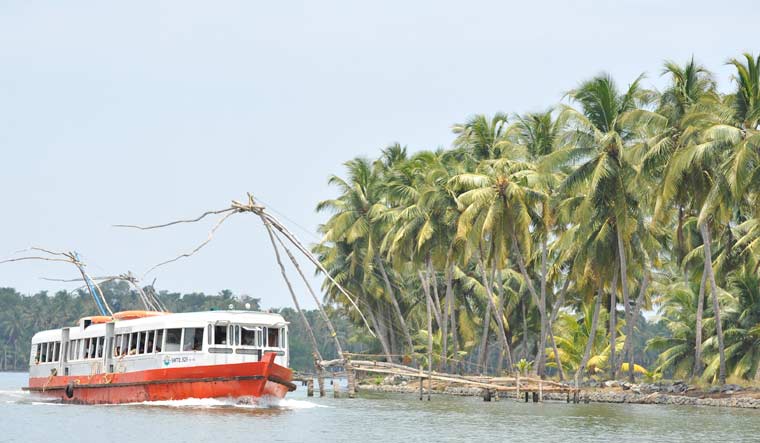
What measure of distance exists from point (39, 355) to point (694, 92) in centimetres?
3541

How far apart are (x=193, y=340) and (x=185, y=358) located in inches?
30.9

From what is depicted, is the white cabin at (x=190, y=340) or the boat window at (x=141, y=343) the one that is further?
the boat window at (x=141, y=343)

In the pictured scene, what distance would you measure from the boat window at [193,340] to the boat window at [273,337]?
2878 millimetres

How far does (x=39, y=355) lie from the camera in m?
57.2

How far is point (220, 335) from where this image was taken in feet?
148

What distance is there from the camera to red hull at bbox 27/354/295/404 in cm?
4347

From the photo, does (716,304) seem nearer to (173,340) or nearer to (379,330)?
(173,340)

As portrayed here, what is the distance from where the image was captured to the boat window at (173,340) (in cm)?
4562

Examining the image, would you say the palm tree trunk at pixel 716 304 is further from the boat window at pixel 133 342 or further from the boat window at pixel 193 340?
the boat window at pixel 133 342

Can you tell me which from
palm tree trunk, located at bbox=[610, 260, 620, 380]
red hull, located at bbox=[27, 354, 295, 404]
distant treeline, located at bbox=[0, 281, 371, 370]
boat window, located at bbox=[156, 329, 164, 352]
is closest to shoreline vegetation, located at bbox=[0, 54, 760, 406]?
palm tree trunk, located at bbox=[610, 260, 620, 380]

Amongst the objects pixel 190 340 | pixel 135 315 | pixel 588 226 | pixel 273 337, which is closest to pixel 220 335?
pixel 190 340

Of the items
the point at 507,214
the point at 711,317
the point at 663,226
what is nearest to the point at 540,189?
the point at 507,214

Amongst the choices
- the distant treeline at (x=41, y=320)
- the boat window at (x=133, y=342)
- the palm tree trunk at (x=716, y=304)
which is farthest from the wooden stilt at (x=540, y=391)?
the distant treeline at (x=41, y=320)

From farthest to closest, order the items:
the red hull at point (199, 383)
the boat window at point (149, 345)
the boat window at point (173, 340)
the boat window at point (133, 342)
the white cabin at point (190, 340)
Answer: the boat window at point (133, 342), the boat window at point (149, 345), the boat window at point (173, 340), the white cabin at point (190, 340), the red hull at point (199, 383)
